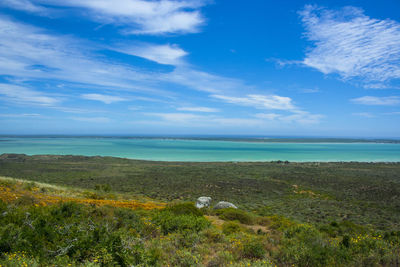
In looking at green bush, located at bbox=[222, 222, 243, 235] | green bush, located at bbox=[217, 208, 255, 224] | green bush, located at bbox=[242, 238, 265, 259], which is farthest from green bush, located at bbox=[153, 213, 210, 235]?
green bush, located at bbox=[217, 208, 255, 224]

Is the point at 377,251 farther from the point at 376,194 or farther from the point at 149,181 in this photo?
the point at 149,181

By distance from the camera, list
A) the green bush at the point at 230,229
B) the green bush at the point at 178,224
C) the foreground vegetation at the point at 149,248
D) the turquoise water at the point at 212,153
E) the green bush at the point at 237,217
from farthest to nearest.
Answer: the turquoise water at the point at 212,153 < the green bush at the point at 237,217 < the green bush at the point at 230,229 < the green bush at the point at 178,224 < the foreground vegetation at the point at 149,248

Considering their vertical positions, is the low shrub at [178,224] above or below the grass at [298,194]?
above

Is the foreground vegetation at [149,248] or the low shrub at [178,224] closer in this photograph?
the foreground vegetation at [149,248]

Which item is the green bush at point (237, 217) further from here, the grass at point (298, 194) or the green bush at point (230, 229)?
the grass at point (298, 194)

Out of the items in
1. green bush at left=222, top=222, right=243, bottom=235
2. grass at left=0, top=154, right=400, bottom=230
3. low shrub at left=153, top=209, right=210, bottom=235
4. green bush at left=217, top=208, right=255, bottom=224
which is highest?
low shrub at left=153, top=209, right=210, bottom=235

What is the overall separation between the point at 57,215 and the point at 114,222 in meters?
1.87

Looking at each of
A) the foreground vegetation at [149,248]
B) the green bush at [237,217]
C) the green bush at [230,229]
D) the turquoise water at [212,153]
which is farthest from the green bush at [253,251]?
the turquoise water at [212,153]

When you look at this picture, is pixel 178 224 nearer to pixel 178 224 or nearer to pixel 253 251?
pixel 178 224

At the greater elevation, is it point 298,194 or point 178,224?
point 178,224

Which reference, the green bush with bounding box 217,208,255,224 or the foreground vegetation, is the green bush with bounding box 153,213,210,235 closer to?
the foreground vegetation

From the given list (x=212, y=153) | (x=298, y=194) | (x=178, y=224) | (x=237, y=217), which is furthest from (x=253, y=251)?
(x=212, y=153)

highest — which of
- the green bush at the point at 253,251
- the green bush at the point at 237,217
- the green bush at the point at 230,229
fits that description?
the green bush at the point at 253,251

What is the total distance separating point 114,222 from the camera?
8.12 m
